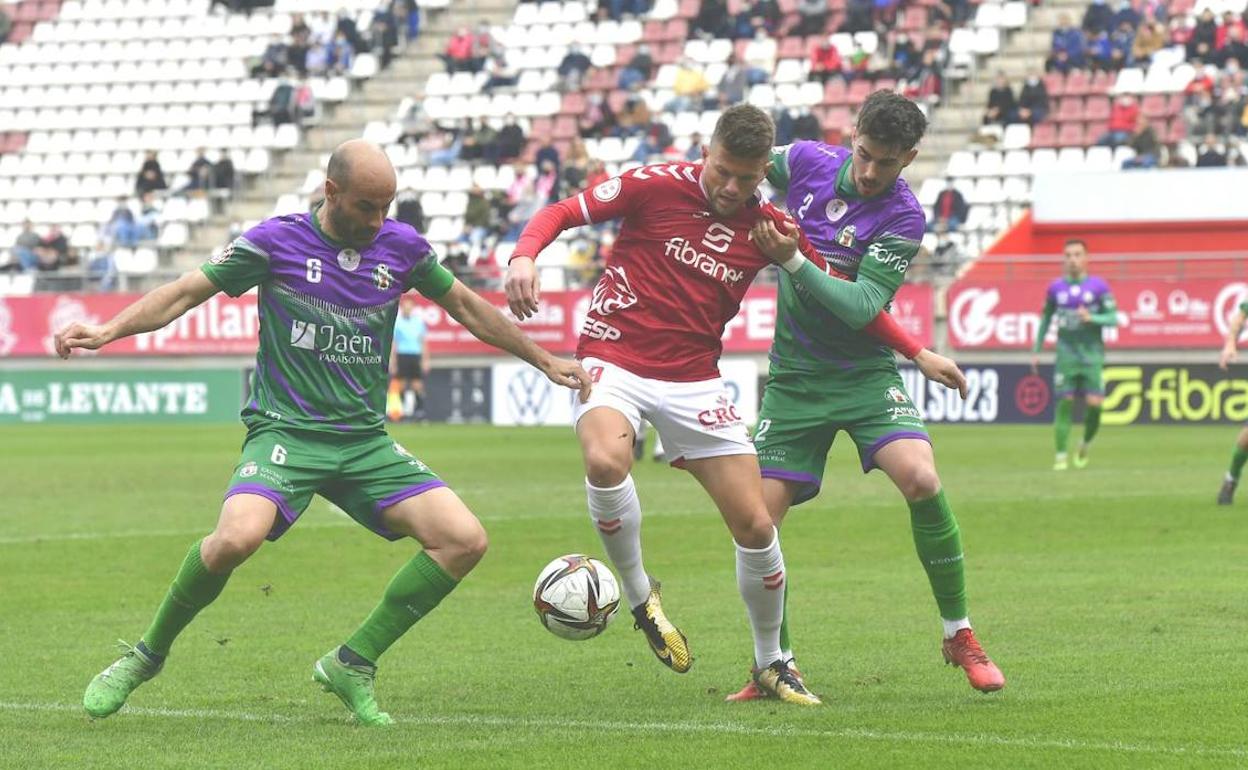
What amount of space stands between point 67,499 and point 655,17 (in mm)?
23451

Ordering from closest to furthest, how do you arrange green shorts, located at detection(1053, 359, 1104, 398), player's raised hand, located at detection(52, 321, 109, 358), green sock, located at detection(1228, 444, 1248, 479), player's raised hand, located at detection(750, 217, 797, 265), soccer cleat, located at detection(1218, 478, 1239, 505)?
1. player's raised hand, located at detection(52, 321, 109, 358)
2. player's raised hand, located at detection(750, 217, 797, 265)
3. green sock, located at detection(1228, 444, 1248, 479)
4. soccer cleat, located at detection(1218, 478, 1239, 505)
5. green shorts, located at detection(1053, 359, 1104, 398)

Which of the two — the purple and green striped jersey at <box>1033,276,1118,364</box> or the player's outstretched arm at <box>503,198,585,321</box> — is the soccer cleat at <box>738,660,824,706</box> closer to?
the player's outstretched arm at <box>503,198,585,321</box>

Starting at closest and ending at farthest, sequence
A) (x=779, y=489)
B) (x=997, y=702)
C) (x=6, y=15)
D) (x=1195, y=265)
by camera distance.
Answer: (x=997, y=702), (x=779, y=489), (x=1195, y=265), (x=6, y=15)

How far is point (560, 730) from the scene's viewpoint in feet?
23.5

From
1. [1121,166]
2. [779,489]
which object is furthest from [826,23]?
[779,489]

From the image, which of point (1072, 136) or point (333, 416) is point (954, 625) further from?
point (1072, 136)

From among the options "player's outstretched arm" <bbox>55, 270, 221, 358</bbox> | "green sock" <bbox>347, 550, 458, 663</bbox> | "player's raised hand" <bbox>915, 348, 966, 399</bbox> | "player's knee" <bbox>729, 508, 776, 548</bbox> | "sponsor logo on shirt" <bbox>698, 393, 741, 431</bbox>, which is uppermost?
"player's outstretched arm" <bbox>55, 270, 221, 358</bbox>

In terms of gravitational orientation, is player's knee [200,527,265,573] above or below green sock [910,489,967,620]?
above

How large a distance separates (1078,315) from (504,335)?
15843 millimetres

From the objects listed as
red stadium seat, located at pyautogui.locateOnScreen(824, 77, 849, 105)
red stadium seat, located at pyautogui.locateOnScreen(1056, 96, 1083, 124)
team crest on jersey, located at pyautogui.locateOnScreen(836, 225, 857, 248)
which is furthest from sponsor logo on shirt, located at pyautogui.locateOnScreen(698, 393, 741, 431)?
red stadium seat, located at pyautogui.locateOnScreen(824, 77, 849, 105)

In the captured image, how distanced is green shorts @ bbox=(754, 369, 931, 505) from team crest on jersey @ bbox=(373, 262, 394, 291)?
1.85 metres

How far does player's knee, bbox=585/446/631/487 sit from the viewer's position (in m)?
7.80

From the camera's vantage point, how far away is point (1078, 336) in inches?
893

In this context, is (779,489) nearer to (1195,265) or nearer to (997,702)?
(997,702)
